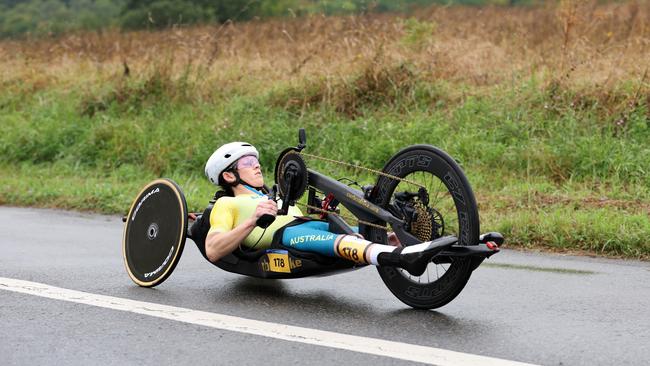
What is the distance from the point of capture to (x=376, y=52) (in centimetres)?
1362

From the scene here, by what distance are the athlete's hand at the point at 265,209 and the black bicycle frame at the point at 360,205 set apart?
14.0 inches

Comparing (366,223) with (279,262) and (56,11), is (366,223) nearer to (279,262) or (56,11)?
(279,262)

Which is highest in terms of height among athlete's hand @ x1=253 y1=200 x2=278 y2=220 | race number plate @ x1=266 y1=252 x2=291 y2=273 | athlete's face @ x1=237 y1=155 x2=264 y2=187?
athlete's face @ x1=237 y1=155 x2=264 y2=187

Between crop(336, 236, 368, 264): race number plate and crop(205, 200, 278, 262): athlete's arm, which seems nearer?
crop(336, 236, 368, 264): race number plate

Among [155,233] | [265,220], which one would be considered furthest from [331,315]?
[155,233]

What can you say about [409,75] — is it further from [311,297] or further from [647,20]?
A: [311,297]

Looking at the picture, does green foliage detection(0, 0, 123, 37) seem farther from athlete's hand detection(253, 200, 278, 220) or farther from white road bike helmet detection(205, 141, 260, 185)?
athlete's hand detection(253, 200, 278, 220)

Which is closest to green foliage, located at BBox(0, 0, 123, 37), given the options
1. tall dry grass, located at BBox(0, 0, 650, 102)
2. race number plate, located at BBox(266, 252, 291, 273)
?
tall dry grass, located at BBox(0, 0, 650, 102)

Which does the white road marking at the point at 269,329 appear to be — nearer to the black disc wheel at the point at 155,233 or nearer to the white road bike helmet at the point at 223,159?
the black disc wheel at the point at 155,233

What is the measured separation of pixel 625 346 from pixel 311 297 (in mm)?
2030

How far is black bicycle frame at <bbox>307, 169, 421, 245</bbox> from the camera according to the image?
5750 mm

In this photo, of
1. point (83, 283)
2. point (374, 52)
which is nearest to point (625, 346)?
point (83, 283)

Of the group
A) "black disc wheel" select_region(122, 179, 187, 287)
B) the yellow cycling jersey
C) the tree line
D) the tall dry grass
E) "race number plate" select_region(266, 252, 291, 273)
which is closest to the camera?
"race number plate" select_region(266, 252, 291, 273)

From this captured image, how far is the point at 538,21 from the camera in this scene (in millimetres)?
17219
